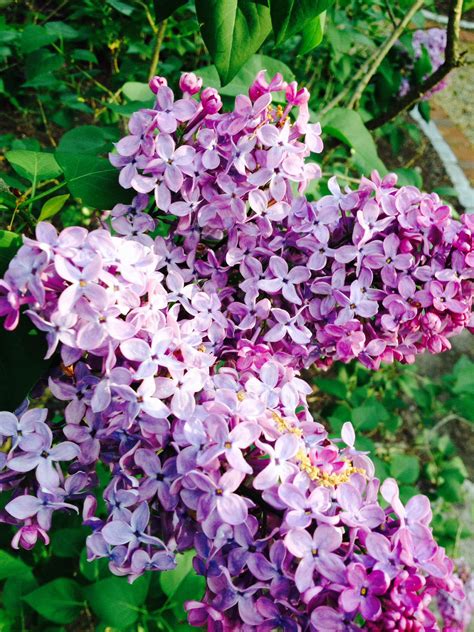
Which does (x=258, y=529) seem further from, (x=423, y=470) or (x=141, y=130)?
(x=423, y=470)

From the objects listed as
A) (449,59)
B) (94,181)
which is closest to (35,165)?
(94,181)

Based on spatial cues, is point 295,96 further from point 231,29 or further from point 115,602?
point 115,602

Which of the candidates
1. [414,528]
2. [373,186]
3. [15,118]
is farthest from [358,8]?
[414,528]

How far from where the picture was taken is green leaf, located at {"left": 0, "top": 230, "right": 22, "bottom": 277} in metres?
0.53

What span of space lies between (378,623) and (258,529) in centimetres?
11

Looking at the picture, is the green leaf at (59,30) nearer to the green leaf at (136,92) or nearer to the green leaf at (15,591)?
the green leaf at (136,92)

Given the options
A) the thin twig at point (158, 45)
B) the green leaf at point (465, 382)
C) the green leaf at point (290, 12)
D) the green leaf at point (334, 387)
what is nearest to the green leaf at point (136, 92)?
the thin twig at point (158, 45)

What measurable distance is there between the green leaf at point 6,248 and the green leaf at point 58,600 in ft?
1.88

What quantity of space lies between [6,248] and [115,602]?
1.79 feet

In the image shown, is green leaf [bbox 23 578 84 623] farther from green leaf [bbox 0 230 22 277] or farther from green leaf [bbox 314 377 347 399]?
green leaf [bbox 314 377 347 399]

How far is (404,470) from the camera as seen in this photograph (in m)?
1.29

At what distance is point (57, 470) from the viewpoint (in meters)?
0.53

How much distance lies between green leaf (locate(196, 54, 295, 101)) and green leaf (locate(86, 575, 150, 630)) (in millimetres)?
682

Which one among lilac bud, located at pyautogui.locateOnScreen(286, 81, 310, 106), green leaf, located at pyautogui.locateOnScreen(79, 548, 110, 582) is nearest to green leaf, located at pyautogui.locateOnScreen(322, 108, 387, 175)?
lilac bud, located at pyautogui.locateOnScreen(286, 81, 310, 106)
